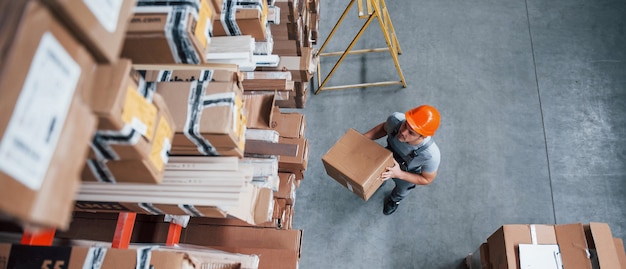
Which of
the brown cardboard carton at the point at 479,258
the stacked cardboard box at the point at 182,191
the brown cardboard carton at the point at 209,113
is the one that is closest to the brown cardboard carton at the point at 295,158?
the stacked cardboard box at the point at 182,191

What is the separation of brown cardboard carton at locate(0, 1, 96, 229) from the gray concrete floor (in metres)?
3.90

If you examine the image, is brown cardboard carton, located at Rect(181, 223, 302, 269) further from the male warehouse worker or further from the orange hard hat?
the orange hard hat

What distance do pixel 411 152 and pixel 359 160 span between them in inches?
18.8

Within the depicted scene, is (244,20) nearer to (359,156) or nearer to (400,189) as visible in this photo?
(359,156)

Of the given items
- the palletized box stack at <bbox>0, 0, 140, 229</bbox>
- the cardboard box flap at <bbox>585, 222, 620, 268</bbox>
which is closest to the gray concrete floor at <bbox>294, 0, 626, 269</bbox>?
the cardboard box flap at <bbox>585, 222, 620, 268</bbox>

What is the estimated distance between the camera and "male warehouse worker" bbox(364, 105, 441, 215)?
11.1 ft

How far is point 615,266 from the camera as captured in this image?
316 centimetres

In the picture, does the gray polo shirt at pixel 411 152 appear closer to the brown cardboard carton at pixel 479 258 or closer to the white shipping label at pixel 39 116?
the brown cardboard carton at pixel 479 258

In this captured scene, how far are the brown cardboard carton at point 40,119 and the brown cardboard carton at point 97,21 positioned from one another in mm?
27

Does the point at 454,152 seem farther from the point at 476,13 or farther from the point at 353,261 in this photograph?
the point at 476,13

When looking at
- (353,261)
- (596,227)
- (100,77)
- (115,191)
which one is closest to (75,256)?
(115,191)

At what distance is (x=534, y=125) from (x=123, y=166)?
519 cm

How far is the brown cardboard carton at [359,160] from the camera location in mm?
3695

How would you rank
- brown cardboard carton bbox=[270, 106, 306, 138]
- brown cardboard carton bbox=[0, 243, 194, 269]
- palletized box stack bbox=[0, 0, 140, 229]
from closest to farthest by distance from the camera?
palletized box stack bbox=[0, 0, 140, 229], brown cardboard carton bbox=[0, 243, 194, 269], brown cardboard carton bbox=[270, 106, 306, 138]
